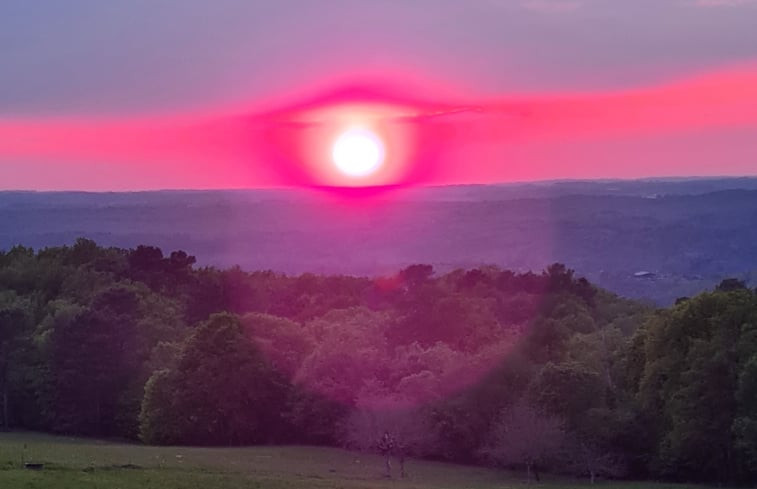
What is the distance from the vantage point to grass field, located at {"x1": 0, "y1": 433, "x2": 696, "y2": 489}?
3412 centimetres

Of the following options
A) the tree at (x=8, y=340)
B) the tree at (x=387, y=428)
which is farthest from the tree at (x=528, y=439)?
the tree at (x=8, y=340)

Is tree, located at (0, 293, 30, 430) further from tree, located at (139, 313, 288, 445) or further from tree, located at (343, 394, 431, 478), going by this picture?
tree, located at (343, 394, 431, 478)

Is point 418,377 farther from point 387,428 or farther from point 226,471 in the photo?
point 226,471

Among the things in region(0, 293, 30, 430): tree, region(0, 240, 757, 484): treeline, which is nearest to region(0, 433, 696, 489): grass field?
region(0, 240, 757, 484): treeline

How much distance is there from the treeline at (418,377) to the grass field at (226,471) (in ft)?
6.86

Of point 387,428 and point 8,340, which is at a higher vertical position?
point 8,340

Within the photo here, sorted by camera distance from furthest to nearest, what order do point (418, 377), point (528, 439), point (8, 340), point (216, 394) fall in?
point (8, 340)
point (216, 394)
point (418, 377)
point (528, 439)

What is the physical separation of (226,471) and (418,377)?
66.1ft

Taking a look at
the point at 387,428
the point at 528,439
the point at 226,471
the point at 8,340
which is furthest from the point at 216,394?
the point at 226,471

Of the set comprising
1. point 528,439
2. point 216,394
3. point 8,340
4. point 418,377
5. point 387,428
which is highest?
point 8,340

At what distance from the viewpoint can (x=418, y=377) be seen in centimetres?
5822

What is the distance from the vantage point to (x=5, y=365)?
71.8 m

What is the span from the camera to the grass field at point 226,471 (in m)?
34.1

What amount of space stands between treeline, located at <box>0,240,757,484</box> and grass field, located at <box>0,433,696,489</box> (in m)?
2.09
